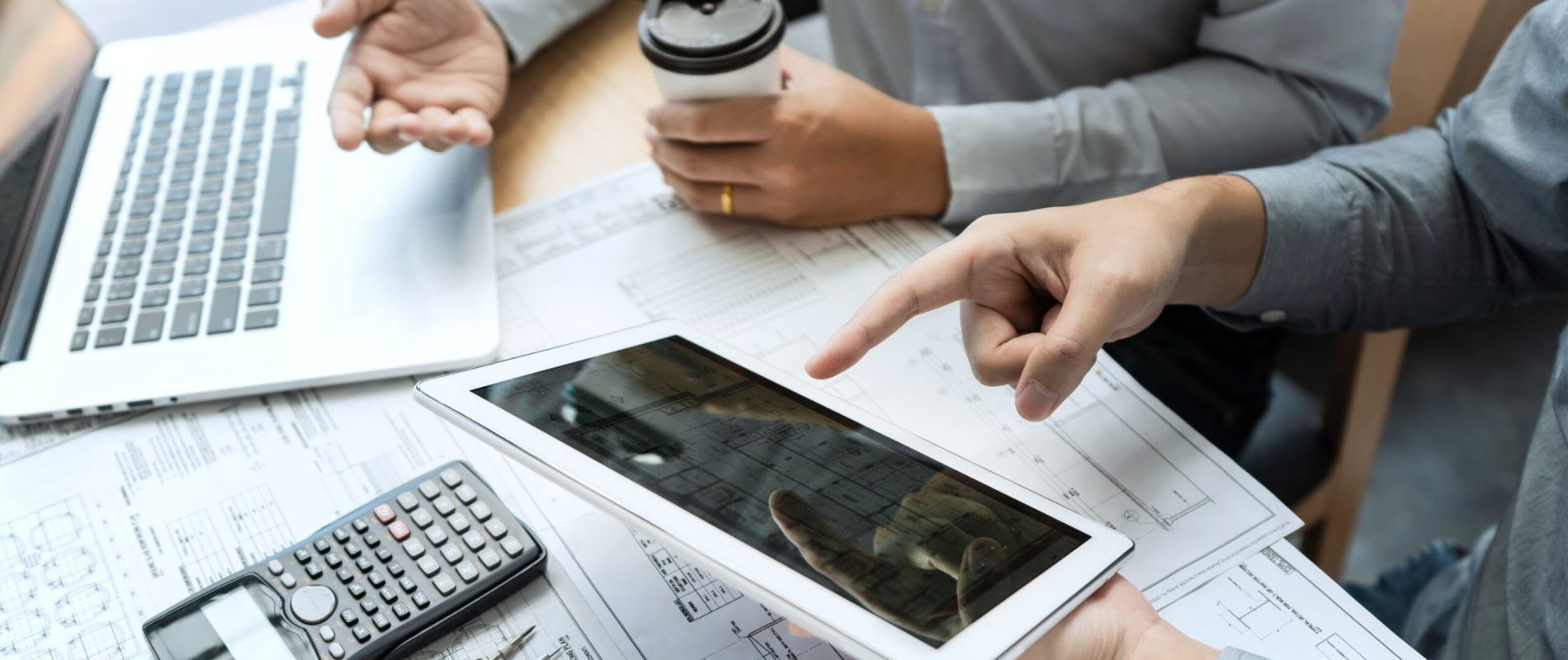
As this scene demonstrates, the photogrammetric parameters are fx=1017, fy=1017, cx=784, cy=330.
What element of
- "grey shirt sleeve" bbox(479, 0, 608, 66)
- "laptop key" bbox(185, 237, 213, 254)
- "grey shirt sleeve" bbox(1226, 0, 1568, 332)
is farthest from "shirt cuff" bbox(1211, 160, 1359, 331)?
"laptop key" bbox(185, 237, 213, 254)

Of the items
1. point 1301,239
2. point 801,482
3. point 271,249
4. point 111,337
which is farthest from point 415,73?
point 1301,239

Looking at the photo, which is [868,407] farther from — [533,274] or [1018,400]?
[533,274]

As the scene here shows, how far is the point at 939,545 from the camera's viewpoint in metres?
0.43

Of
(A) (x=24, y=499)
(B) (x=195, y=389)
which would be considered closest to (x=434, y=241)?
(B) (x=195, y=389)

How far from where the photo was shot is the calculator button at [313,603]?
1.58 feet

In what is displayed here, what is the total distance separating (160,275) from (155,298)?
19 mm

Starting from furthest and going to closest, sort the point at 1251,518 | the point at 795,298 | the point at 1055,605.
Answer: the point at 795,298 < the point at 1251,518 < the point at 1055,605

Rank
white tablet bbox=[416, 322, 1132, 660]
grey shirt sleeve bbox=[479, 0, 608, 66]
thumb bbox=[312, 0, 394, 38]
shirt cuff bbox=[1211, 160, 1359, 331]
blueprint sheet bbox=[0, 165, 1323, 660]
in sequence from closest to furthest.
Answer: white tablet bbox=[416, 322, 1132, 660] → blueprint sheet bbox=[0, 165, 1323, 660] → shirt cuff bbox=[1211, 160, 1359, 331] → thumb bbox=[312, 0, 394, 38] → grey shirt sleeve bbox=[479, 0, 608, 66]

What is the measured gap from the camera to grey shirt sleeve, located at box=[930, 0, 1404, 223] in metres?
0.71

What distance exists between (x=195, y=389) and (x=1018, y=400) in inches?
18.8

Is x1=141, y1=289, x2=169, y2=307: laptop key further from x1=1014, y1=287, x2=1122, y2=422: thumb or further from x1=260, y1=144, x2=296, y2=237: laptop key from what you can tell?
x1=1014, y1=287, x2=1122, y2=422: thumb

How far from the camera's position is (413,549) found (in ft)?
1.68

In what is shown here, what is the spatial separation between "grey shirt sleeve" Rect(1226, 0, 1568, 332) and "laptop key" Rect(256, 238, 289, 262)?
62cm

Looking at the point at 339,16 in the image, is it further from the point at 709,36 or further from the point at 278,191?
the point at 709,36
